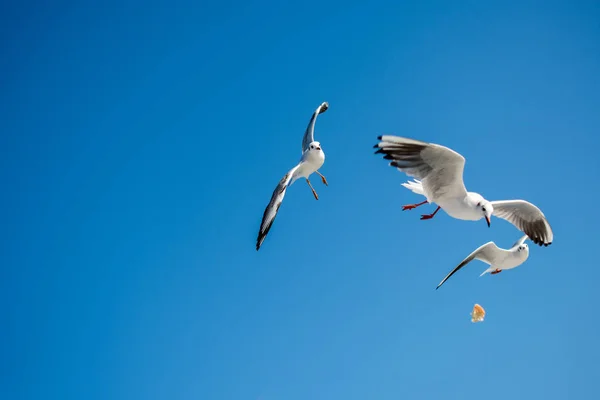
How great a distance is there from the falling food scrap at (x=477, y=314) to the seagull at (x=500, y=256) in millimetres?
700

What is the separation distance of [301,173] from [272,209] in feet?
2.92

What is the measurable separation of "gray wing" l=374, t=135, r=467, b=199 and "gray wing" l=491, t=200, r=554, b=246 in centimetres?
143

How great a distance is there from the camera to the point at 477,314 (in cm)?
888

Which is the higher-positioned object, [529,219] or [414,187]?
[414,187]

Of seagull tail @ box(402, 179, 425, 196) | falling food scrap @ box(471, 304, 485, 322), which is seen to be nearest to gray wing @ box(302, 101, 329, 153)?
seagull tail @ box(402, 179, 425, 196)

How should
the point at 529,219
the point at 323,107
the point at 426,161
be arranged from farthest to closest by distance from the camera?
1. the point at 323,107
2. the point at 529,219
3. the point at 426,161

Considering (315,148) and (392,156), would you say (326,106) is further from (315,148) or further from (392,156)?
(392,156)

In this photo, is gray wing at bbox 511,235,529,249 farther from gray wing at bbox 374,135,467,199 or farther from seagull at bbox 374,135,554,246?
gray wing at bbox 374,135,467,199

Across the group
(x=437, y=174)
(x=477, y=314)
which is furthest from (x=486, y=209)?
(x=477, y=314)

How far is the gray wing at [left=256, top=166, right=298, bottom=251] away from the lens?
8.62 meters

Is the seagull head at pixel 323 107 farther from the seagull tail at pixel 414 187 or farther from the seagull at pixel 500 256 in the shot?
the seagull at pixel 500 256

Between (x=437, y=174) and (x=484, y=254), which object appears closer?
(x=437, y=174)

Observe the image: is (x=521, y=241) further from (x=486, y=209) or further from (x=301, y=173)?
(x=301, y=173)

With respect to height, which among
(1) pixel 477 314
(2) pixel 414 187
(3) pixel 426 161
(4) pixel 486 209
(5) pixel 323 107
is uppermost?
(5) pixel 323 107
